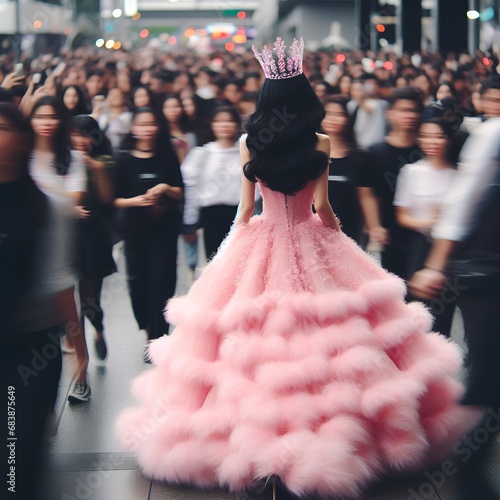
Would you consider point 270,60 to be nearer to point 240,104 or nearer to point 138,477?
point 138,477

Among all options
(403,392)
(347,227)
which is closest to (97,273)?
(347,227)

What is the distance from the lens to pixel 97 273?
22.0 feet

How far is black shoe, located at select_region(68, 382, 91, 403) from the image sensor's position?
19.8ft

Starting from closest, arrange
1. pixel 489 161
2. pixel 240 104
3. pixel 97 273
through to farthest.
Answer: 1. pixel 489 161
2. pixel 97 273
3. pixel 240 104

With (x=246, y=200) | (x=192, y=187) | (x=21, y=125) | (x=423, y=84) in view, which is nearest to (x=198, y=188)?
(x=192, y=187)

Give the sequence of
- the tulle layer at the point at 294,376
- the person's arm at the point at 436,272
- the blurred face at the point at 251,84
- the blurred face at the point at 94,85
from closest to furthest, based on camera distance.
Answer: the tulle layer at the point at 294,376 → the person's arm at the point at 436,272 → the blurred face at the point at 251,84 → the blurred face at the point at 94,85

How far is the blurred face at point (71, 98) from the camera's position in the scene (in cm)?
898

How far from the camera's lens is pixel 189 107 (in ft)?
35.7

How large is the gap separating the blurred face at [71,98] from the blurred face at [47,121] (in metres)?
2.48

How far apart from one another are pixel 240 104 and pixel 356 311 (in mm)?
6574

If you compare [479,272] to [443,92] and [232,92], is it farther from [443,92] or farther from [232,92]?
[232,92]

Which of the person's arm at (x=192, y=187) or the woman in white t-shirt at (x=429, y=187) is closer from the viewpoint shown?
the woman in white t-shirt at (x=429, y=187)

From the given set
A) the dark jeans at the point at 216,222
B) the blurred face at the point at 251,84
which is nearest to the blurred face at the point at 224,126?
the dark jeans at the point at 216,222

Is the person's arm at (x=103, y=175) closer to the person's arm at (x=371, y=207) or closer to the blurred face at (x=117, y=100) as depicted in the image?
the person's arm at (x=371, y=207)
